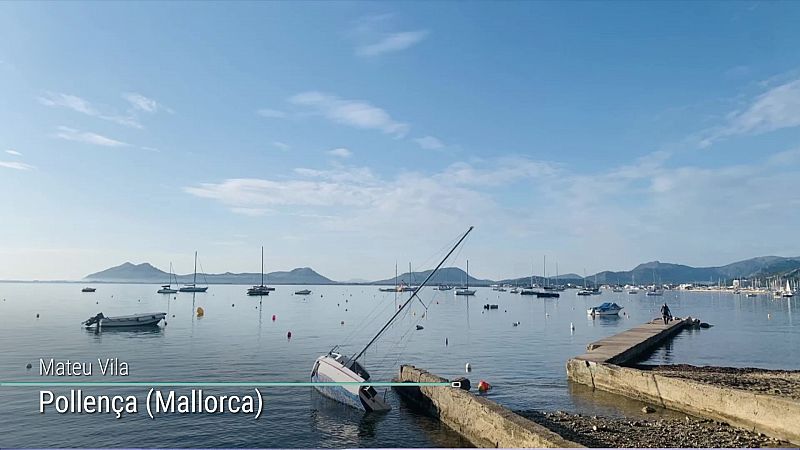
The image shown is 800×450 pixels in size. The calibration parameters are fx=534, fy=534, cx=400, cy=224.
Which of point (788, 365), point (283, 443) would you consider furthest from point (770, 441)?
point (788, 365)

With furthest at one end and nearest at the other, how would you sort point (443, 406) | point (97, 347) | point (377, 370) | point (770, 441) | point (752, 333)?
point (752, 333) → point (97, 347) → point (377, 370) → point (443, 406) → point (770, 441)

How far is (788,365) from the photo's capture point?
36906mm

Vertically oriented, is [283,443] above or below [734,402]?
below

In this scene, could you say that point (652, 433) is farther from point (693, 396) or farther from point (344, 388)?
point (344, 388)

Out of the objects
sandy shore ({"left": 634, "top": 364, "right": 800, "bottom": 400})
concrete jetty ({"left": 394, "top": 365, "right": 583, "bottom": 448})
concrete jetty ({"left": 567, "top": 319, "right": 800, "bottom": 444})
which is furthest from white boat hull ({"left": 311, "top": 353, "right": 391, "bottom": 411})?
sandy shore ({"left": 634, "top": 364, "right": 800, "bottom": 400})

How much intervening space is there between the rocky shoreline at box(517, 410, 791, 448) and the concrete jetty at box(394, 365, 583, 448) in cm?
214

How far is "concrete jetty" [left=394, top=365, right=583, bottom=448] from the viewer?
1560cm

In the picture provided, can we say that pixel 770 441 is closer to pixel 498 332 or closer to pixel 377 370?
pixel 377 370

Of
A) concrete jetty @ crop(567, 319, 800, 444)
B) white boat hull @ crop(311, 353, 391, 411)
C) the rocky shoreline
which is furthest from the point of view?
white boat hull @ crop(311, 353, 391, 411)

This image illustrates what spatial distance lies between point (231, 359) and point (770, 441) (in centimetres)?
3256

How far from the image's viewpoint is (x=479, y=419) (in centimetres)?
1923

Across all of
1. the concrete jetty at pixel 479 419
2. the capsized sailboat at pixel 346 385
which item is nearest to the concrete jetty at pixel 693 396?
the concrete jetty at pixel 479 419

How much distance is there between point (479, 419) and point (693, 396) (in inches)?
366

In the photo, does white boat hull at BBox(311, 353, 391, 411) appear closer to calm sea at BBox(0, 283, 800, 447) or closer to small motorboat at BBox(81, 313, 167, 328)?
calm sea at BBox(0, 283, 800, 447)
